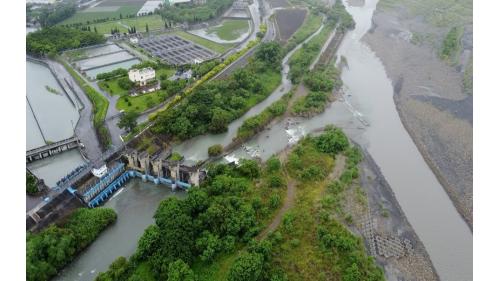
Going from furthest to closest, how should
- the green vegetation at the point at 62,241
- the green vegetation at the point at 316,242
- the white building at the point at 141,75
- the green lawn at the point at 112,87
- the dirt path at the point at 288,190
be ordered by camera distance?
the white building at the point at 141,75 → the green lawn at the point at 112,87 → the dirt path at the point at 288,190 → the green vegetation at the point at 316,242 → the green vegetation at the point at 62,241

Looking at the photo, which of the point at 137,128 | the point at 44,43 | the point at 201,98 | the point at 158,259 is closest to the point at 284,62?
the point at 201,98

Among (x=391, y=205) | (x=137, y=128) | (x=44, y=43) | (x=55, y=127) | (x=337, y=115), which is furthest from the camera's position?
(x=44, y=43)

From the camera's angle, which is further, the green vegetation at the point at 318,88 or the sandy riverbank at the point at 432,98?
the green vegetation at the point at 318,88

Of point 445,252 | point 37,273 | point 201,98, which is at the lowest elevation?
point 445,252

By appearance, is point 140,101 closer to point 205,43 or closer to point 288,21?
point 205,43

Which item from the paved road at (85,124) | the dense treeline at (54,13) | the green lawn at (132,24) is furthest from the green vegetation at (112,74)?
the dense treeline at (54,13)

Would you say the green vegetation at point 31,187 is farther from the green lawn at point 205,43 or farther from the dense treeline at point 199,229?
the green lawn at point 205,43

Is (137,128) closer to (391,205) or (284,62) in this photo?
(391,205)
